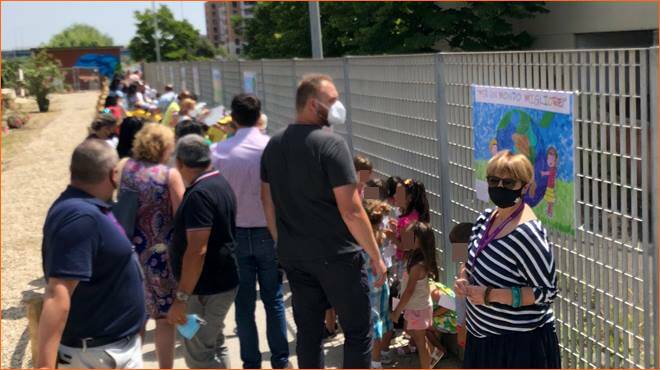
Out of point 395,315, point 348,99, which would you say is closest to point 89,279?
point 395,315

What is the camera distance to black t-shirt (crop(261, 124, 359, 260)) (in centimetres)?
428

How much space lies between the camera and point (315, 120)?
14.6ft

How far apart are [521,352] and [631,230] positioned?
2.47 ft

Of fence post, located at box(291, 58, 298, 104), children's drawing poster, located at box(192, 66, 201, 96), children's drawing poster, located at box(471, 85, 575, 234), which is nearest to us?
children's drawing poster, located at box(471, 85, 575, 234)

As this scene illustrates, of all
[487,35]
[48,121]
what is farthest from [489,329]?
[48,121]

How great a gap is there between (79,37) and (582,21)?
505 ft

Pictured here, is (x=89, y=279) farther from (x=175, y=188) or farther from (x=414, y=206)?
(x=414, y=206)

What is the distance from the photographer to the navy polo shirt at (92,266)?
333 centimetres

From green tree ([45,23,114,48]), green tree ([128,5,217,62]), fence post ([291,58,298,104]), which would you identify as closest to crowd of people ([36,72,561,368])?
fence post ([291,58,298,104])

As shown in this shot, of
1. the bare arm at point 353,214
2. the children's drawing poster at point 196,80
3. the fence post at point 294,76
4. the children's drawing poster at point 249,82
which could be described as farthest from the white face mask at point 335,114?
the children's drawing poster at point 196,80

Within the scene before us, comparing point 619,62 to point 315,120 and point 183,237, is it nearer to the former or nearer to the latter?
point 315,120

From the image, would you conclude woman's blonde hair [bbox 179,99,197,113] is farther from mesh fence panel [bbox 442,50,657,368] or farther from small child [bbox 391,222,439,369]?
mesh fence panel [bbox 442,50,657,368]

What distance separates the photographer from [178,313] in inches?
187

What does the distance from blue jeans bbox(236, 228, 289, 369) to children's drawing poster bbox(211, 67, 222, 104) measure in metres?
11.3
